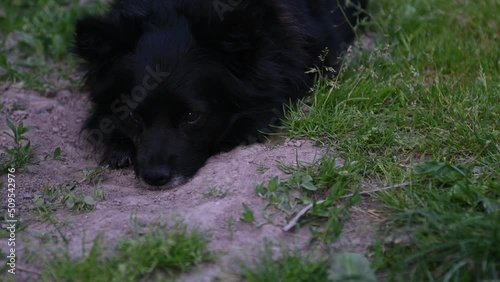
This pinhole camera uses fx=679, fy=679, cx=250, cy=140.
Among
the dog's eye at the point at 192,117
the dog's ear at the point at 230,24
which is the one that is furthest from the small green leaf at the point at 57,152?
the dog's ear at the point at 230,24

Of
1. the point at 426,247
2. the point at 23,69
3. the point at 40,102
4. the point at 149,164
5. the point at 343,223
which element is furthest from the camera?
the point at 23,69

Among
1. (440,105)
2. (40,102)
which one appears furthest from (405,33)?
(40,102)

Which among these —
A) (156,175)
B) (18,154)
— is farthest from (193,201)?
(18,154)

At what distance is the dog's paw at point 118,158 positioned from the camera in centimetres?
394

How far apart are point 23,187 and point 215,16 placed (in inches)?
53.3

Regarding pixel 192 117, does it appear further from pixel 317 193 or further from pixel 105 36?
pixel 317 193

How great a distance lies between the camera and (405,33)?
15.7ft

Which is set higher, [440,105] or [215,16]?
[215,16]

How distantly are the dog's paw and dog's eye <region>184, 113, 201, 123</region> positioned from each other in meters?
0.55

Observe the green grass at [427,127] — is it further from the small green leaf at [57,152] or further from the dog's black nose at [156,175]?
the small green leaf at [57,152]

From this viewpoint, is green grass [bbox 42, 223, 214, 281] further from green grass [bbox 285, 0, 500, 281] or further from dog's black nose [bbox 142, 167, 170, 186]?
green grass [bbox 285, 0, 500, 281]

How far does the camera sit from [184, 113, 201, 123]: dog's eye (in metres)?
3.62

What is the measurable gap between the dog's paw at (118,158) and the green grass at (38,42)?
106 centimetres

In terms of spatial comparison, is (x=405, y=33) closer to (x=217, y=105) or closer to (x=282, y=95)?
(x=282, y=95)
